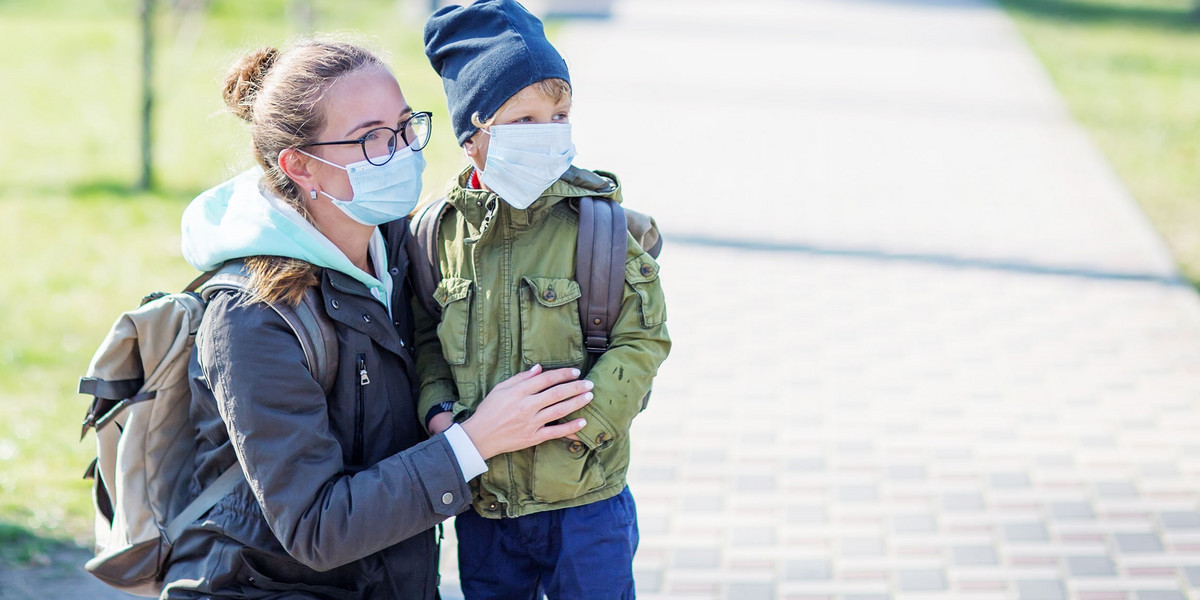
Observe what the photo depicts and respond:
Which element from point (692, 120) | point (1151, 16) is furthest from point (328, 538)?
point (1151, 16)

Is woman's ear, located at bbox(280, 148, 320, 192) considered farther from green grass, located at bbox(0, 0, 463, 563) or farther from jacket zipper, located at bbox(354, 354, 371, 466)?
jacket zipper, located at bbox(354, 354, 371, 466)

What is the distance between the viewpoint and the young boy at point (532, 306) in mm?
2322

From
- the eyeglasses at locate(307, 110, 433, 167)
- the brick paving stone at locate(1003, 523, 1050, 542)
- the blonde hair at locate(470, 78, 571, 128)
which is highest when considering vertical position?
the blonde hair at locate(470, 78, 571, 128)

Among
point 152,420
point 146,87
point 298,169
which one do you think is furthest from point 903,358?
point 146,87

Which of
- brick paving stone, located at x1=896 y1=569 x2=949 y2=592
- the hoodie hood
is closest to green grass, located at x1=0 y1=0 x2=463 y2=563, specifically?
the hoodie hood

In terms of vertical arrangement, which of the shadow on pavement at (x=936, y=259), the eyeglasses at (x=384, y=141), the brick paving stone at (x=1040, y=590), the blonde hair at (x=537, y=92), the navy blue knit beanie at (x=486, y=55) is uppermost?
the navy blue knit beanie at (x=486, y=55)

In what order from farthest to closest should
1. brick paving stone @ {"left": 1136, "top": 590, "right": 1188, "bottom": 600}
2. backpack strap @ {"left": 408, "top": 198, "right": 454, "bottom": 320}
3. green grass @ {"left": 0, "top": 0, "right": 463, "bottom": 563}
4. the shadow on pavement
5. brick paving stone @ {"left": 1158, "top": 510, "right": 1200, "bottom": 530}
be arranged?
1. the shadow on pavement
2. green grass @ {"left": 0, "top": 0, "right": 463, "bottom": 563}
3. brick paving stone @ {"left": 1158, "top": 510, "right": 1200, "bottom": 530}
4. brick paving stone @ {"left": 1136, "top": 590, "right": 1188, "bottom": 600}
5. backpack strap @ {"left": 408, "top": 198, "right": 454, "bottom": 320}

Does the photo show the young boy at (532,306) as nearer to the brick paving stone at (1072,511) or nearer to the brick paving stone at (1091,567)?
the brick paving stone at (1091,567)

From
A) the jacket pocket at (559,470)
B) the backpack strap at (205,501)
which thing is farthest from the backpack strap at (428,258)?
the backpack strap at (205,501)

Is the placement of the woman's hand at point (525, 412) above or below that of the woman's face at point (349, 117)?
below

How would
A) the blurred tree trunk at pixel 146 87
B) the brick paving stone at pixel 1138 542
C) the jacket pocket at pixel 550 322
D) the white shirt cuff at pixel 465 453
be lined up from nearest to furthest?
the white shirt cuff at pixel 465 453 < the jacket pocket at pixel 550 322 < the brick paving stone at pixel 1138 542 < the blurred tree trunk at pixel 146 87

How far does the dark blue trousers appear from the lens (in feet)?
7.91

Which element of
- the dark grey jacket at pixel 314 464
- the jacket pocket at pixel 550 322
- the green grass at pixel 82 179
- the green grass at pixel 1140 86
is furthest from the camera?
the green grass at pixel 1140 86

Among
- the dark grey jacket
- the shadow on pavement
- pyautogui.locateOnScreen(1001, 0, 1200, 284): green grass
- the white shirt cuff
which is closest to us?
the dark grey jacket
